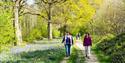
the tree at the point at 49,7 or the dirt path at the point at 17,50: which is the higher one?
the tree at the point at 49,7

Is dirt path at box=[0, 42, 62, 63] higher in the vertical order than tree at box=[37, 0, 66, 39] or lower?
lower

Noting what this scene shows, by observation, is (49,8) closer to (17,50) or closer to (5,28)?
(17,50)

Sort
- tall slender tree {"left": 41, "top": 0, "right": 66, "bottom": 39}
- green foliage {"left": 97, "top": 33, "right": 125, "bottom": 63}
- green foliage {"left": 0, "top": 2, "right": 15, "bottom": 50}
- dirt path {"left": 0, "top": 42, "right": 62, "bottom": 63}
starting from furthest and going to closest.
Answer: tall slender tree {"left": 41, "top": 0, "right": 66, "bottom": 39}
dirt path {"left": 0, "top": 42, "right": 62, "bottom": 63}
green foliage {"left": 97, "top": 33, "right": 125, "bottom": 63}
green foliage {"left": 0, "top": 2, "right": 15, "bottom": 50}

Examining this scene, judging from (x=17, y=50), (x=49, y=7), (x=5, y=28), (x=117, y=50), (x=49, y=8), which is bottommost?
(x=17, y=50)

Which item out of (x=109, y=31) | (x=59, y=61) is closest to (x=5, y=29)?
(x=59, y=61)

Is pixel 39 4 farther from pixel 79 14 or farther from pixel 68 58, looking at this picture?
pixel 68 58

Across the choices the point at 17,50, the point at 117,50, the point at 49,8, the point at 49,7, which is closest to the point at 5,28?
the point at 117,50

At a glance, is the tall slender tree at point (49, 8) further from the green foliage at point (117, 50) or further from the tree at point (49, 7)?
the green foliage at point (117, 50)

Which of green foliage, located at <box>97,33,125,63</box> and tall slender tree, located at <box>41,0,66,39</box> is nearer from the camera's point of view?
green foliage, located at <box>97,33,125,63</box>

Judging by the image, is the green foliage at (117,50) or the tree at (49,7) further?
the tree at (49,7)

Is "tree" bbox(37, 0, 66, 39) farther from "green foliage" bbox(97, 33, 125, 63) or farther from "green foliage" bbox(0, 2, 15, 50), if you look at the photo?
"green foliage" bbox(0, 2, 15, 50)

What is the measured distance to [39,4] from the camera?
6531 cm

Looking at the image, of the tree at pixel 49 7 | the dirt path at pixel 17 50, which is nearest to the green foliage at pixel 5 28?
the dirt path at pixel 17 50

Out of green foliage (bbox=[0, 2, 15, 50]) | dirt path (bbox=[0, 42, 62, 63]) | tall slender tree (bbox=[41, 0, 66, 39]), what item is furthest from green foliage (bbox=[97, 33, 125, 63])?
tall slender tree (bbox=[41, 0, 66, 39])
